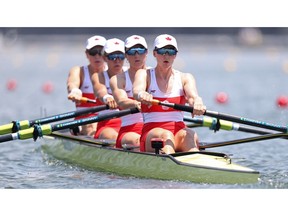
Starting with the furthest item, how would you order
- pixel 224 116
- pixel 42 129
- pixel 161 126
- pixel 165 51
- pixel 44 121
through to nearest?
pixel 44 121 → pixel 42 129 → pixel 224 116 → pixel 161 126 → pixel 165 51

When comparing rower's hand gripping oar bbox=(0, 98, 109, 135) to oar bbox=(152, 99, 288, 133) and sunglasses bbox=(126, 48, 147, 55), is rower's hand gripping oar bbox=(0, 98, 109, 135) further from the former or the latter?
oar bbox=(152, 99, 288, 133)

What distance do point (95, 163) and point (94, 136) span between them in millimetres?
829

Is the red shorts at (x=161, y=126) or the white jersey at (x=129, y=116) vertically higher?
the white jersey at (x=129, y=116)

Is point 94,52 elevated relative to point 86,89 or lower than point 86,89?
elevated

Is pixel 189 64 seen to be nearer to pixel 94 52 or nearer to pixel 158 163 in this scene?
pixel 94 52

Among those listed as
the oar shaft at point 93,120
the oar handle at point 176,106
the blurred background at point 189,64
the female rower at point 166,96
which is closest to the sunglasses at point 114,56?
the oar shaft at point 93,120

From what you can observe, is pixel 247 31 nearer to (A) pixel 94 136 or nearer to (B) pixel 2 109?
(B) pixel 2 109

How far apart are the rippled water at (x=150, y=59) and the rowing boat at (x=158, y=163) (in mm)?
107

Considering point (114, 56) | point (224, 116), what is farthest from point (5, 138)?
point (224, 116)

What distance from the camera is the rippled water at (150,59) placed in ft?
32.6

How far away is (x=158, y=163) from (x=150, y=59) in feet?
109

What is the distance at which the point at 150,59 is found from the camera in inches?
1674

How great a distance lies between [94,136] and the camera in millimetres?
11781

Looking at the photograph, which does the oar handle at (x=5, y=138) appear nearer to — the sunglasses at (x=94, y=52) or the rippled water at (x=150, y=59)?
the rippled water at (x=150, y=59)
